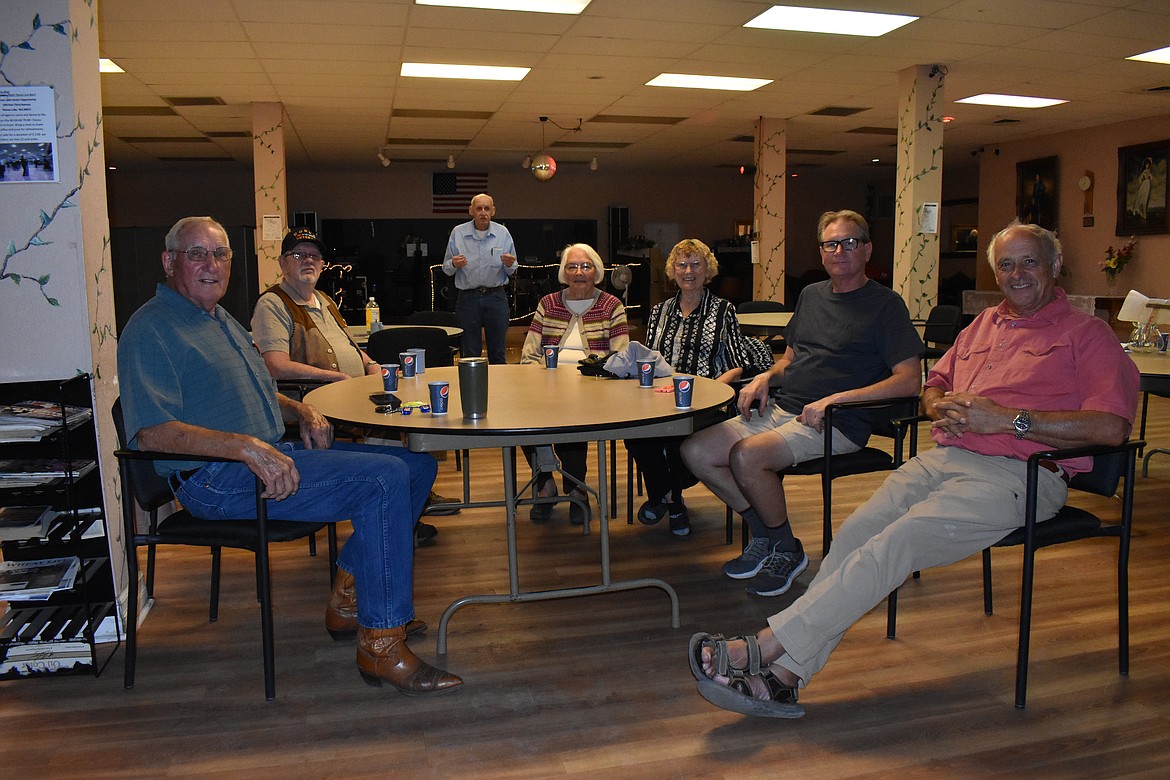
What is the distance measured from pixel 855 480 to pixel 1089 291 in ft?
28.3

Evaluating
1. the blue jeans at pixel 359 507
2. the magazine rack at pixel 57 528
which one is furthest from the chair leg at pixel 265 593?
the magazine rack at pixel 57 528

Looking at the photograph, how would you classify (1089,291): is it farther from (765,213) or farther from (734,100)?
(734,100)

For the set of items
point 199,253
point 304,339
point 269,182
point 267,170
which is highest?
point 267,170

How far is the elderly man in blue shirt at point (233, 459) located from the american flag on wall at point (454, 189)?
1382 cm

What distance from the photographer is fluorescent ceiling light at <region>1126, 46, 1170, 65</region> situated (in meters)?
7.25

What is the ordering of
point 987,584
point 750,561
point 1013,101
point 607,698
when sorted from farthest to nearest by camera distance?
1. point 1013,101
2. point 750,561
3. point 987,584
4. point 607,698

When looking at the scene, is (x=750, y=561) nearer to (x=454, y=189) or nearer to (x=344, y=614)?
(x=344, y=614)

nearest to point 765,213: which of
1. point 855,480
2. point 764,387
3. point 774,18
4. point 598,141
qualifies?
point 598,141

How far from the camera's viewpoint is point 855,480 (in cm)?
477

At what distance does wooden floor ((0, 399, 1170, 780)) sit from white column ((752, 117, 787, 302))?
724cm

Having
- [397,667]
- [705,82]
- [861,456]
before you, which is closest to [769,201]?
[705,82]

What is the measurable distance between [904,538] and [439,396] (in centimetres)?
132

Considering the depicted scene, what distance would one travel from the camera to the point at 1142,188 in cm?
1048

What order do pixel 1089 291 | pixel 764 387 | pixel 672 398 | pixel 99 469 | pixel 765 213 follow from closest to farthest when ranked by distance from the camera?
pixel 99 469, pixel 672 398, pixel 764 387, pixel 765 213, pixel 1089 291
